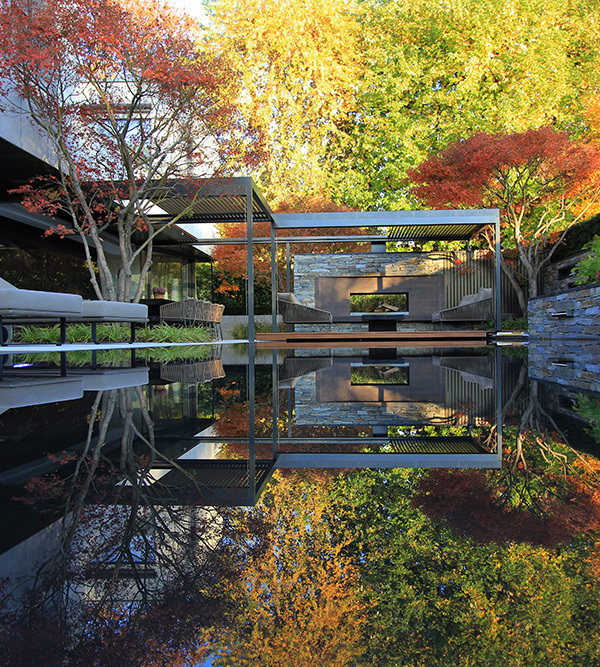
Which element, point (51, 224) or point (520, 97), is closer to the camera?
point (51, 224)

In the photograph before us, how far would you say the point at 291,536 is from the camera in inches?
40.9

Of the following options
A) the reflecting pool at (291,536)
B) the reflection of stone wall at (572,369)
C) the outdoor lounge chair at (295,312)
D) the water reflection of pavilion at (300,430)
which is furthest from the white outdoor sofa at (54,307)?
the reflection of stone wall at (572,369)

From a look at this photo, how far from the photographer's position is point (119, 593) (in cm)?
84

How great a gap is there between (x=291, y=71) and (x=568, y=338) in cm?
1237

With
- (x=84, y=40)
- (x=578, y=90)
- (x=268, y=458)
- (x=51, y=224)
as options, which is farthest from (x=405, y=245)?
(x=268, y=458)

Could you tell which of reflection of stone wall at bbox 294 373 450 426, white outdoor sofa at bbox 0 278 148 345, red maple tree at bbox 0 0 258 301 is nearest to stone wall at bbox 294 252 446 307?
red maple tree at bbox 0 0 258 301

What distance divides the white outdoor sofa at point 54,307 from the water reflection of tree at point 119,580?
3.65 metres

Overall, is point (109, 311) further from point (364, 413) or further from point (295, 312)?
point (295, 312)

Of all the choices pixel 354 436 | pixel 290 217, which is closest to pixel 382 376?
pixel 354 436

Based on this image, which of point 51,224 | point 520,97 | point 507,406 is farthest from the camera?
point 520,97

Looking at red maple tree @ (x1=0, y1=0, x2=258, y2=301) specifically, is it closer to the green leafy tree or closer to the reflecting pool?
the reflecting pool

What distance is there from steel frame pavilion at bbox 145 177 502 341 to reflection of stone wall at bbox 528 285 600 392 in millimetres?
2044

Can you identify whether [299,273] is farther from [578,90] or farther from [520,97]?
[578,90]

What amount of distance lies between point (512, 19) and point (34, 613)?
19.1 metres
